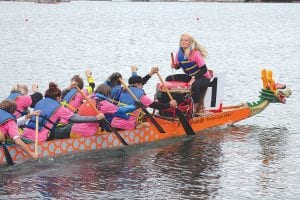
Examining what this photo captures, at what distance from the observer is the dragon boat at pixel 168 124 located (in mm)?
14047

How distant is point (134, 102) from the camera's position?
1562cm

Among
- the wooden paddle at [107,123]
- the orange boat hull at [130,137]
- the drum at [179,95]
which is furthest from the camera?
the drum at [179,95]

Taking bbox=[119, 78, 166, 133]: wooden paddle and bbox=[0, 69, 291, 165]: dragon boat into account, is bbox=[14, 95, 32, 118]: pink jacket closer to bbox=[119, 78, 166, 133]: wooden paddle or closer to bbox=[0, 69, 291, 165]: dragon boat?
bbox=[0, 69, 291, 165]: dragon boat

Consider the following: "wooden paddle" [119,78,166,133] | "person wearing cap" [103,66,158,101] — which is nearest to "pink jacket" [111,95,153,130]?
"wooden paddle" [119,78,166,133]

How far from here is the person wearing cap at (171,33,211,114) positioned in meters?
16.6

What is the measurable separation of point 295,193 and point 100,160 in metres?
4.19

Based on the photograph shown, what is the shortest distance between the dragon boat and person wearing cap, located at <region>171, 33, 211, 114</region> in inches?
11.0

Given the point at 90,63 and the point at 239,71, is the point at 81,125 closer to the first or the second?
the point at 239,71

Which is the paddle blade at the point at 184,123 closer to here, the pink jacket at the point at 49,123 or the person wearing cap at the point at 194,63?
the person wearing cap at the point at 194,63

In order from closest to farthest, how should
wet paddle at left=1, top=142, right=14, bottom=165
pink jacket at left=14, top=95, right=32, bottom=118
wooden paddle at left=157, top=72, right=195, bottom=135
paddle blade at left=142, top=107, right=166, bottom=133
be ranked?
wet paddle at left=1, top=142, right=14, bottom=165, pink jacket at left=14, top=95, right=32, bottom=118, paddle blade at left=142, top=107, right=166, bottom=133, wooden paddle at left=157, top=72, right=195, bottom=135

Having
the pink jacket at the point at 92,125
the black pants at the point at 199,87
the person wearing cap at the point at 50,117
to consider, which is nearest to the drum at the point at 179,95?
the black pants at the point at 199,87

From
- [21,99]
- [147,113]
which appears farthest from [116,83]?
[21,99]

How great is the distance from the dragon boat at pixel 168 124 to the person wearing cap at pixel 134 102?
0.19 metres

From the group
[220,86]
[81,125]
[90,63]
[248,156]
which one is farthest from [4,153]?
[90,63]
